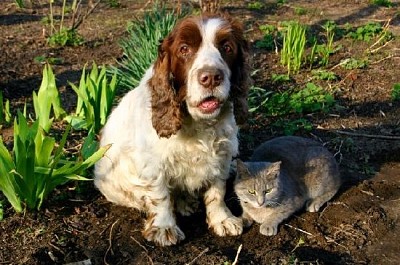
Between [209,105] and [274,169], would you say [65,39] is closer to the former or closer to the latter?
[274,169]

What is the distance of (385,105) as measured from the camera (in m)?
6.12

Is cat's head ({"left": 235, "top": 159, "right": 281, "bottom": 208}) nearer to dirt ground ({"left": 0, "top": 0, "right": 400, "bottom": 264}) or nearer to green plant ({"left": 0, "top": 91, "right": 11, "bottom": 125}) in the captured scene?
dirt ground ({"left": 0, "top": 0, "right": 400, "bottom": 264})

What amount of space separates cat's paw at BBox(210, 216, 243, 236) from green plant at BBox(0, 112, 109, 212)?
936mm

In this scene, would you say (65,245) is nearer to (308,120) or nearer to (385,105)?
(308,120)

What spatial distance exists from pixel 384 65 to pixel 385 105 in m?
1.08

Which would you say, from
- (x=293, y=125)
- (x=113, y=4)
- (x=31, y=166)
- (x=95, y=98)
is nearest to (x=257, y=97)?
(x=293, y=125)

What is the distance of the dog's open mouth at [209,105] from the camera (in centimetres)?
349

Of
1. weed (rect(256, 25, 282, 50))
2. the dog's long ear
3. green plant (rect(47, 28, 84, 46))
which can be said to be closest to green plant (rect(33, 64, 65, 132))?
the dog's long ear

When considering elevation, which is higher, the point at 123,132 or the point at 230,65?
the point at 230,65

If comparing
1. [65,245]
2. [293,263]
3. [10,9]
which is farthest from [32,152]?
[10,9]

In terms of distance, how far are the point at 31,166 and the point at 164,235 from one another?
951mm

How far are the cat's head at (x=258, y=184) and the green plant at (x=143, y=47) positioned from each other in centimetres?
217

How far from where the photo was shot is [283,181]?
4.28m

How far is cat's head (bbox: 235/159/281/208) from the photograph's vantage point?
159 inches
